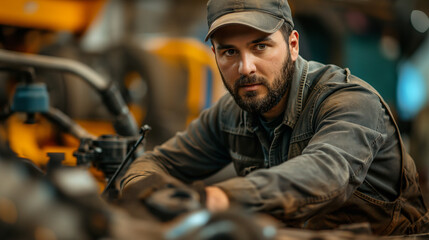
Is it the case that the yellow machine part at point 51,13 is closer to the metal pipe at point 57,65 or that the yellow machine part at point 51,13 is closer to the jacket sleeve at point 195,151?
the metal pipe at point 57,65

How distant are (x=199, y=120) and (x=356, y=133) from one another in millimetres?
732

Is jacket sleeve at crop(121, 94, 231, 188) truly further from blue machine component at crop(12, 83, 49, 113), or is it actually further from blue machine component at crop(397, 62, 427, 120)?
blue machine component at crop(397, 62, 427, 120)

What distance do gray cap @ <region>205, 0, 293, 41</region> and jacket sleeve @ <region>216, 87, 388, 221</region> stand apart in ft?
0.92

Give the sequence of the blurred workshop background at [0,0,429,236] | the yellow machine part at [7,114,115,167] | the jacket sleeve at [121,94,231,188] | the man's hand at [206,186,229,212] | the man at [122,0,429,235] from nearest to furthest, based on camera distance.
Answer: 1. the man's hand at [206,186,229,212]
2. the man at [122,0,429,235]
3. the jacket sleeve at [121,94,231,188]
4. the blurred workshop background at [0,0,429,236]
5. the yellow machine part at [7,114,115,167]

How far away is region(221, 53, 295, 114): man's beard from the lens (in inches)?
56.3

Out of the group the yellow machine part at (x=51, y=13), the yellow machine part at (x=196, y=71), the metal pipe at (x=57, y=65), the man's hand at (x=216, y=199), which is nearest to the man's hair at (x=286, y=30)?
the man's hand at (x=216, y=199)

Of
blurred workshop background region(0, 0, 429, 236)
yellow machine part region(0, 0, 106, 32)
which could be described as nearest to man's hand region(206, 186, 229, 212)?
blurred workshop background region(0, 0, 429, 236)

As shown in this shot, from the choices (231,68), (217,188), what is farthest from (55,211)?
(231,68)

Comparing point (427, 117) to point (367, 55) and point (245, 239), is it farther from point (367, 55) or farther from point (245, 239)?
point (245, 239)

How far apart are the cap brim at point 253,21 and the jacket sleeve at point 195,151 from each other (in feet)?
1.46

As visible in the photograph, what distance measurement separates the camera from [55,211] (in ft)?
2.06

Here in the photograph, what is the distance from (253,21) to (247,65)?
0.43ft

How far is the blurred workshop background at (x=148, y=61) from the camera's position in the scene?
212 centimetres

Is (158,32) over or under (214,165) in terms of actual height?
over
